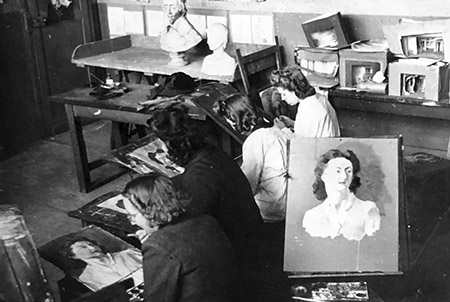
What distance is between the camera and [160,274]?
2.17 m

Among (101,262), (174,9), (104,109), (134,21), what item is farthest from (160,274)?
(134,21)

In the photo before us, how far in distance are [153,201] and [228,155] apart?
784 mm

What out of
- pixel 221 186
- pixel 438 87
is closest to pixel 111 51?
pixel 438 87

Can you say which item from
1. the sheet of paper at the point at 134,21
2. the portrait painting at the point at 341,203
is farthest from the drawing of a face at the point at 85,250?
the sheet of paper at the point at 134,21

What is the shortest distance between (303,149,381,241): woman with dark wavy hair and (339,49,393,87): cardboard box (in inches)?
79.9

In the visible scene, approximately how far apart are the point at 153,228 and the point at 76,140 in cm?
286

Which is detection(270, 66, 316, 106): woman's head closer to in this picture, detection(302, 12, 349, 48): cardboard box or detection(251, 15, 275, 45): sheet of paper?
detection(302, 12, 349, 48): cardboard box

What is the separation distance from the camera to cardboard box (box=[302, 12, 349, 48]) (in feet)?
16.0

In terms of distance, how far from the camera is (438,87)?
14.4ft

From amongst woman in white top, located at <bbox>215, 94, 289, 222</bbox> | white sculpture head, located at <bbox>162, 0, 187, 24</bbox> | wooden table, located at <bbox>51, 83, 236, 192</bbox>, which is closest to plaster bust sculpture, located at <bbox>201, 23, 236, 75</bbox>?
wooden table, located at <bbox>51, 83, 236, 192</bbox>

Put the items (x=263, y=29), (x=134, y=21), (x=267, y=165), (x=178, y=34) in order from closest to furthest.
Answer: (x=267, y=165) < (x=178, y=34) < (x=263, y=29) < (x=134, y=21)

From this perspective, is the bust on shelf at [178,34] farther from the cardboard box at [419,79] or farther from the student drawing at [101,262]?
the student drawing at [101,262]

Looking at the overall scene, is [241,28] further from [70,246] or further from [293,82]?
[70,246]

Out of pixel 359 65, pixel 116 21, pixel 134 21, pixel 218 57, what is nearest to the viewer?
pixel 359 65
